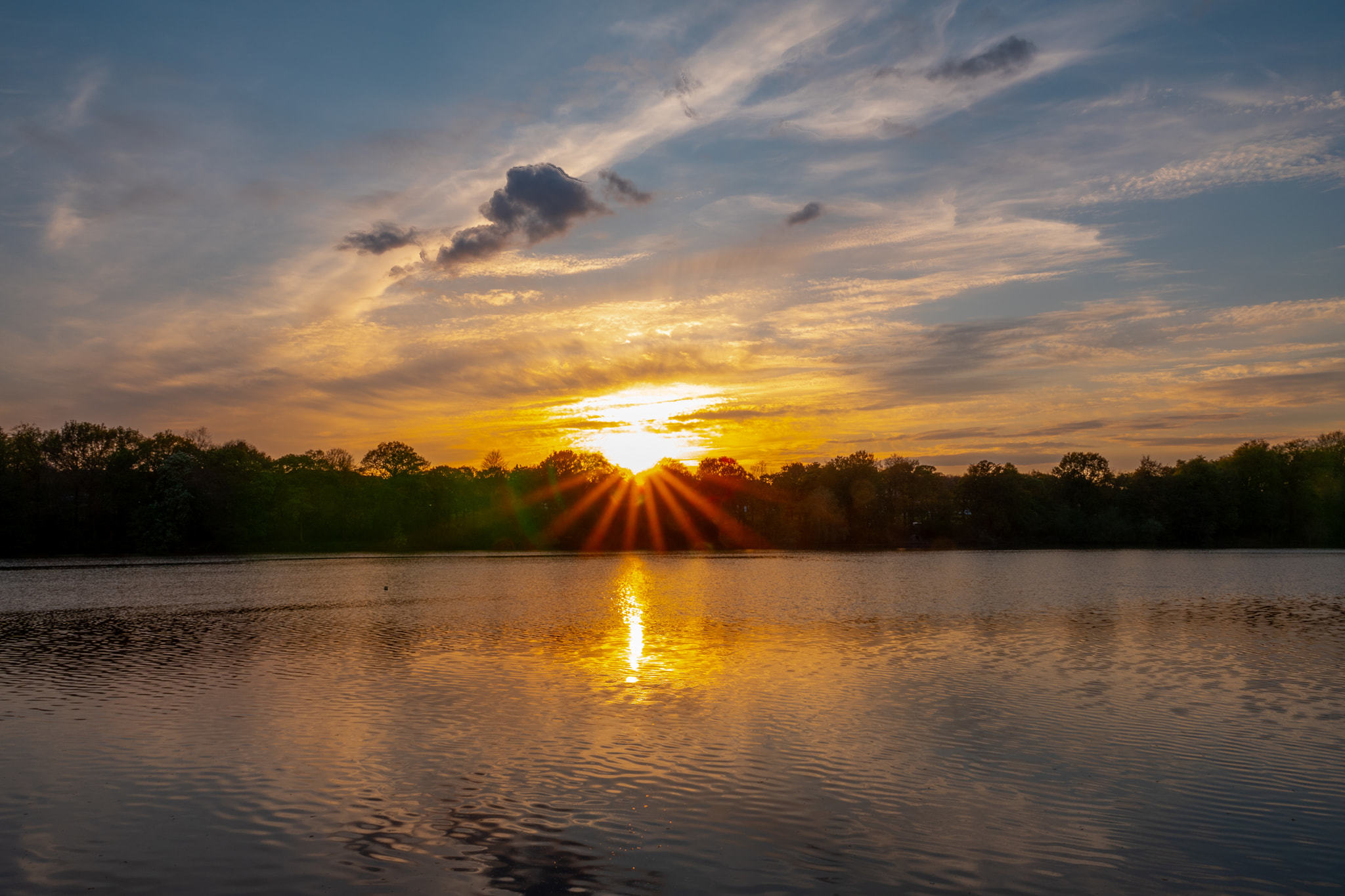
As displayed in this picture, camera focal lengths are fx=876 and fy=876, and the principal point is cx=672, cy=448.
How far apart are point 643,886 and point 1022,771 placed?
7414 millimetres

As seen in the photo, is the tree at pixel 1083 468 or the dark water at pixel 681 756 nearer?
the dark water at pixel 681 756

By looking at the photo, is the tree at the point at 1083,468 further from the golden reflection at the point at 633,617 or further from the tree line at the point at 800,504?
the golden reflection at the point at 633,617

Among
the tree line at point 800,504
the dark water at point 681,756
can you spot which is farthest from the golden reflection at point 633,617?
the tree line at point 800,504

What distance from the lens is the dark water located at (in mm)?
10414

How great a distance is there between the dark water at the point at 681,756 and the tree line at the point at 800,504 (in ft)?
346

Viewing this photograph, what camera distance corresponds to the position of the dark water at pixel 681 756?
410 inches

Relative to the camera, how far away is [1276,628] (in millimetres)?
31531

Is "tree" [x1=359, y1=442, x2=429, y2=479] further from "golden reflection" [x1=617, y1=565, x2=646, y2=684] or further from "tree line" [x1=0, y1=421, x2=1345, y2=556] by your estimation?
"golden reflection" [x1=617, y1=565, x2=646, y2=684]

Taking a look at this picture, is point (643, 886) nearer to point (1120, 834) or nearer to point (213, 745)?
point (1120, 834)

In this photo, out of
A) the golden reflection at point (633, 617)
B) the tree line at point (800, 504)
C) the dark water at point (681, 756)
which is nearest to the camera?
the dark water at point (681, 756)

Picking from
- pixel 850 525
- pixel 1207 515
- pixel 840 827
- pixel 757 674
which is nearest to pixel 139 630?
pixel 757 674

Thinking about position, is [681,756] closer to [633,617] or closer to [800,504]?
[633,617]

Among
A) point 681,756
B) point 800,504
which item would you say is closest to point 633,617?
point 681,756

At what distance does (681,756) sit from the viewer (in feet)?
50.2
